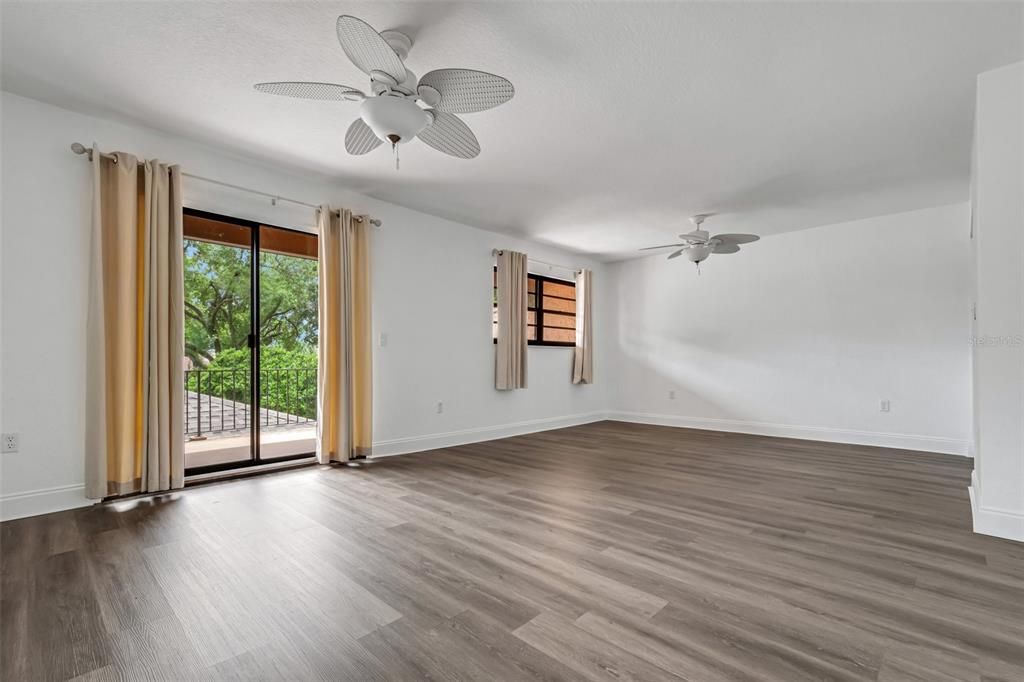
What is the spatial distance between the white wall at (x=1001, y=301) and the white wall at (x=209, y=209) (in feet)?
→ 14.6

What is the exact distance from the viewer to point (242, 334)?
4203 mm

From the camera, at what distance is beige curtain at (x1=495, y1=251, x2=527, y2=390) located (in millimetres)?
6031

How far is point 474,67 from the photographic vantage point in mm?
2615

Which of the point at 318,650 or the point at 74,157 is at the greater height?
the point at 74,157

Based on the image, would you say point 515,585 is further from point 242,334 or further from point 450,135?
point 242,334

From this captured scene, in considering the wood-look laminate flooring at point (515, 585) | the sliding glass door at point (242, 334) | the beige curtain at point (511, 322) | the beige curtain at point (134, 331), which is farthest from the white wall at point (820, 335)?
the beige curtain at point (134, 331)

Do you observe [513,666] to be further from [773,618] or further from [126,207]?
[126,207]

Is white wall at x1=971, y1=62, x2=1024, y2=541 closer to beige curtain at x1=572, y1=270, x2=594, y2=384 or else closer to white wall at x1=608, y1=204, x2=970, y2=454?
white wall at x1=608, y1=204, x2=970, y2=454

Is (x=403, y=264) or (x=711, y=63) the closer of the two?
(x=711, y=63)

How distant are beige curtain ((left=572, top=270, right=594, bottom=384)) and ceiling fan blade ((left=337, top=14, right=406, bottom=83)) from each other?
5465 mm

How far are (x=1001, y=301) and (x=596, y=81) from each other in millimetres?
2612

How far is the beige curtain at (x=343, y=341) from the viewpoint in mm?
4344

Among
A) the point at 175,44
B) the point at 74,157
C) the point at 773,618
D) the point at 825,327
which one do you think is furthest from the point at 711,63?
the point at 825,327

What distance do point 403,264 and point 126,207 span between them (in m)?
2.37
